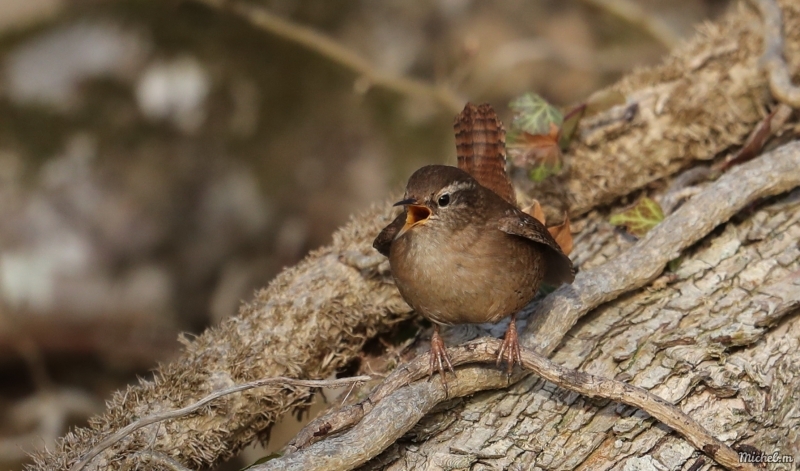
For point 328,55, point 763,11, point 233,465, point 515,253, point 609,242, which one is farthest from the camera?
point 328,55

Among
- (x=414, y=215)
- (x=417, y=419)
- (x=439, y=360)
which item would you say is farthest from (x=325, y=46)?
(x=417, y=419)

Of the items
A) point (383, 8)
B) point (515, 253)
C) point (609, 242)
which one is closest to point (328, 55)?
point (383, 8)

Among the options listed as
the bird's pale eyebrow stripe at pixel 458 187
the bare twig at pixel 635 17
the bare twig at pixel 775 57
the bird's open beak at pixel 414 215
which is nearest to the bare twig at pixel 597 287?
the bare twig at pixel 775 57

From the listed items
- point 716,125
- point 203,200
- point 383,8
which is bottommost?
point 716,125

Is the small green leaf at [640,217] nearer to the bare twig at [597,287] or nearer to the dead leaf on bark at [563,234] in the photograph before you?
the bare twig at [597,287]

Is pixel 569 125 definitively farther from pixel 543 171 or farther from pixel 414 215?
pixel 414 215

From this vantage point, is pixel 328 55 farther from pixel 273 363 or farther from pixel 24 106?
pixel 273 363
